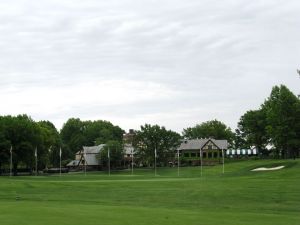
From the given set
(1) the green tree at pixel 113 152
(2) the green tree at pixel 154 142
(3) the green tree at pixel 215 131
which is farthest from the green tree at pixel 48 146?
(3) the green tree at pixel 215 131

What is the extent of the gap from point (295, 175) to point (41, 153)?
88.1 meters

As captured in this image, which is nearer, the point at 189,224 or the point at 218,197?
the point at 189,224

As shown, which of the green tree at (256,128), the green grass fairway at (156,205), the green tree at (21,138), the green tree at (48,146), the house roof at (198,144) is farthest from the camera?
the house roof at (198,144)

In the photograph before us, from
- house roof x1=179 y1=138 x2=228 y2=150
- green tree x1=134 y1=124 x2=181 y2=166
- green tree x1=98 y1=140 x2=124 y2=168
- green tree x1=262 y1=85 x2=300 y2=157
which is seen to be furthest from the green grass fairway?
house roof x1=179 y1=138 x2=228 y2=150

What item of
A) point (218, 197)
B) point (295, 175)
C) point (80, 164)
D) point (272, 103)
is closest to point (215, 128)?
point (80, 164)

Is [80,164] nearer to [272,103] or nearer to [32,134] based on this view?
[32,134]

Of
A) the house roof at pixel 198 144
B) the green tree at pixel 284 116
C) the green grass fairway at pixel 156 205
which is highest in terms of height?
the green tree at pixel 284 116

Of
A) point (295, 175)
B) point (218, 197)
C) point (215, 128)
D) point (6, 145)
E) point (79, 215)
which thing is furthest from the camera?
point (215, 128)

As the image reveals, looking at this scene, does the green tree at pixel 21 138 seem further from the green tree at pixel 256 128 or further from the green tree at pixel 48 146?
the green tree at pixel 256 128

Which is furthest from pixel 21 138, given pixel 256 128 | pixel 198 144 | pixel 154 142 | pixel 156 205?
pixel 156 205

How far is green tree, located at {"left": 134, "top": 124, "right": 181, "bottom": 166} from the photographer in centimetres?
13262

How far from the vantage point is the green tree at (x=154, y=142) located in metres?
133

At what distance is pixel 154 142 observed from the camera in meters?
132

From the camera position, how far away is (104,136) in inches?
7751
